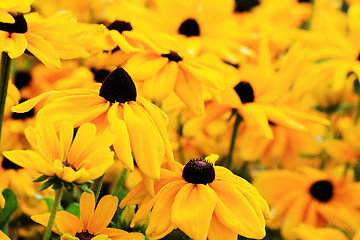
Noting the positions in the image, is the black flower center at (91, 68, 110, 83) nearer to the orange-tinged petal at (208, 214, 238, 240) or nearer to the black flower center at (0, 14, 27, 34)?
the black flower center at (0, 14, 27, 34)

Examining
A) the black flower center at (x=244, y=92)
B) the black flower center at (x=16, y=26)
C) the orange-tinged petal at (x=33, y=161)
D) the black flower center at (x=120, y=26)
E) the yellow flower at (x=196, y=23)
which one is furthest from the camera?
the yellow flower at (x=196, y=23)

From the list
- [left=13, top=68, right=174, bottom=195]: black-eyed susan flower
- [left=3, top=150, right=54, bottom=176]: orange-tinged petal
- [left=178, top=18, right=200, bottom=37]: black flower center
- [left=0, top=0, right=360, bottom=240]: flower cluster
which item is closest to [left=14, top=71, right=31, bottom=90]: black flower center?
[left=0, top=0, right=360, bottom=240]: flower cluster

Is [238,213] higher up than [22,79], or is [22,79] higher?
[238,213]

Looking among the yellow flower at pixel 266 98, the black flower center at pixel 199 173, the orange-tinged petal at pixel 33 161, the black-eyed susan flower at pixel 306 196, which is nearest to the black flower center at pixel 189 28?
the yellow flower at pixel 266 98

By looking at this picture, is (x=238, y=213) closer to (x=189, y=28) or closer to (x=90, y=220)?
(x=90, y=220)

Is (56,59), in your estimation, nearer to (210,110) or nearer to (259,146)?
(210,110)

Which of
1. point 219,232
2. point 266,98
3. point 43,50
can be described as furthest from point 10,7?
point 266,98

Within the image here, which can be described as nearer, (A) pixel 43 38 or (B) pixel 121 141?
(B) pixel 121 141

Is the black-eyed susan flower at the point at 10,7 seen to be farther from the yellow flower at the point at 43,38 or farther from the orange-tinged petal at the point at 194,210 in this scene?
the orange-tinged petal at the point at 194,210
